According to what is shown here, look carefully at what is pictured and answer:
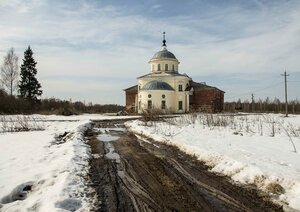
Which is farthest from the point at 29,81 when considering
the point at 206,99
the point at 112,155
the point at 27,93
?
the point at 112,155

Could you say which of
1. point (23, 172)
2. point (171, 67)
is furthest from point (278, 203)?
point (171, 67)

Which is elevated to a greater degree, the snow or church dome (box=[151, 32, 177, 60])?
church dome (box=[151, 32, 177, 60])

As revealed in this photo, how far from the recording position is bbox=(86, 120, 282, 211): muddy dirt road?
5.15 meters

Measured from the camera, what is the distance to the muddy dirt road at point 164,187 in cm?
515

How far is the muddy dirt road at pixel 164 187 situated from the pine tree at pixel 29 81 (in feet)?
149

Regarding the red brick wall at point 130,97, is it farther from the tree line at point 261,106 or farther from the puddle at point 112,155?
the puddle at point 112,155

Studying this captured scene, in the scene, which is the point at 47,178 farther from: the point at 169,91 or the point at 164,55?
the point at 164,55

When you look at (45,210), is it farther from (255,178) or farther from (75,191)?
(255,178)

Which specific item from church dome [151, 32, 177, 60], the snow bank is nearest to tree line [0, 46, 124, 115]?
church dome [151, 32, 177, 60]

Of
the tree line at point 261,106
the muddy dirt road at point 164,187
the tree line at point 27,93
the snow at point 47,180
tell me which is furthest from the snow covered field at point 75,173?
the tree line at point 261,106

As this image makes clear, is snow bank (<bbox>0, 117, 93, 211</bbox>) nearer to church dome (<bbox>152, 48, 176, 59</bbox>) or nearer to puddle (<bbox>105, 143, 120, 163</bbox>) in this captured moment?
puddle (<bbox>105, 143, 120, 163</bbox>)

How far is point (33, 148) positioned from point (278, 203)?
906 centimetres

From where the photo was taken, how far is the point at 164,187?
6.23 meters

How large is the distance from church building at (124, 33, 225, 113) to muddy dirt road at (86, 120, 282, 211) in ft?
142
